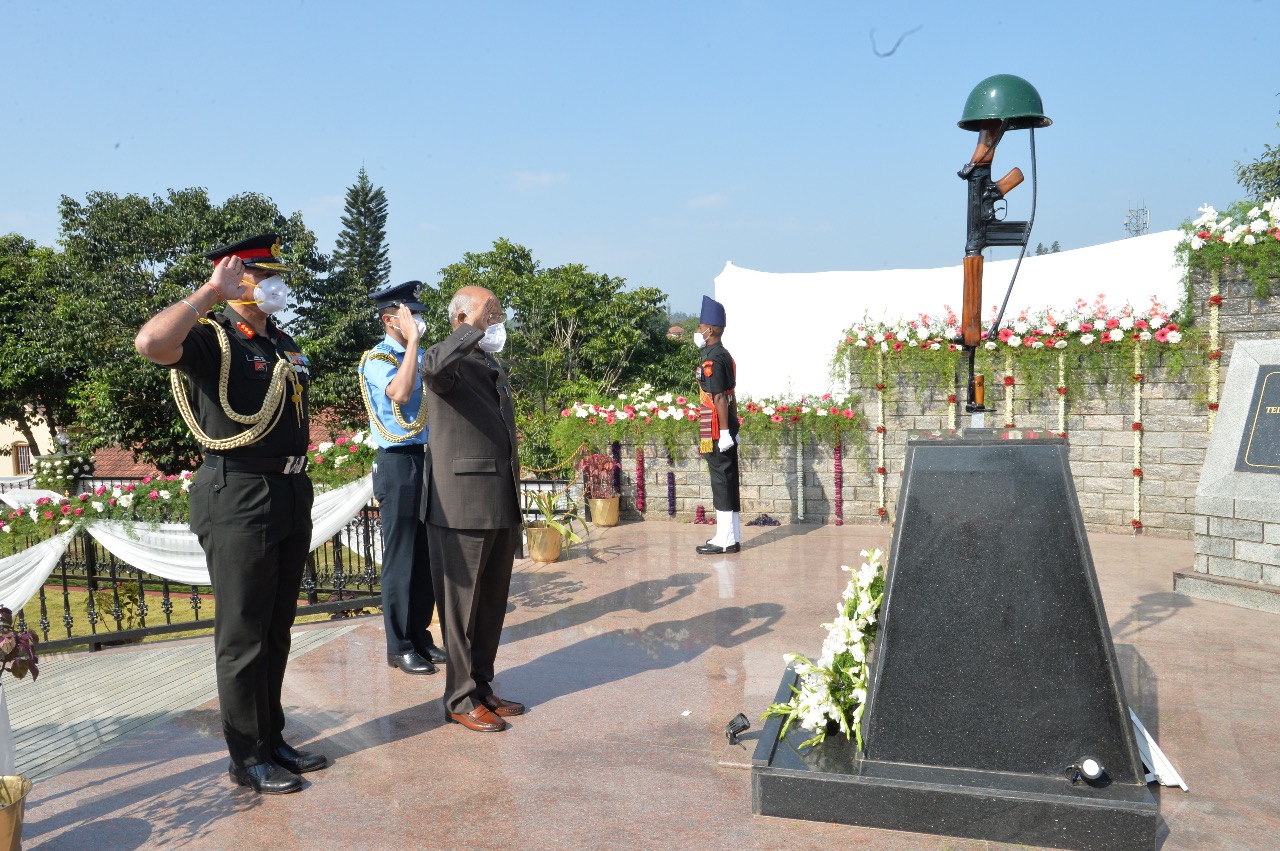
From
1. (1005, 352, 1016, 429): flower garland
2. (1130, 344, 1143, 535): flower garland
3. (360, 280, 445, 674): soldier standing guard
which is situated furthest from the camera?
(1005, 352, 1016, 429): flower garland

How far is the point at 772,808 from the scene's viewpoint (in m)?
3.04

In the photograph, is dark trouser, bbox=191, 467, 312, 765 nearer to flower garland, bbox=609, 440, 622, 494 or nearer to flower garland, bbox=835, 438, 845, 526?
flower garland, bbox=609, 440, 622, 494

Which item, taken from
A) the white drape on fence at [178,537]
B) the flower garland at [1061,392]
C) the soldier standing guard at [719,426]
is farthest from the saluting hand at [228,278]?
the flower garland at [1061,392]

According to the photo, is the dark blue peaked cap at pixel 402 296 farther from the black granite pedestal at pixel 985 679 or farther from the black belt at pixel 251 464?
the black granite pedestal at pixel 985 679

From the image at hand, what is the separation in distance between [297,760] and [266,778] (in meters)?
0.19

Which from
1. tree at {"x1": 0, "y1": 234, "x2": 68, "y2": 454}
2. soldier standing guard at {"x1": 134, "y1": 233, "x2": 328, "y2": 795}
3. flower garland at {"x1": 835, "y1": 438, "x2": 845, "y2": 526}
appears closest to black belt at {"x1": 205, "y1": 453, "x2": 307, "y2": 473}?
soldier standing guard at {"x1": 134, "y1": 233, "x2": 328, "y2": 795}

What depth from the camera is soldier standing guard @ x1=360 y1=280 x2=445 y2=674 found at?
467 cm

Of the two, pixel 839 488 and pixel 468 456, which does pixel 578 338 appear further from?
pixel 468 456

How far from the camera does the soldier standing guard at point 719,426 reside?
788 cm

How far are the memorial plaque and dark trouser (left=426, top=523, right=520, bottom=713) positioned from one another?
514 centimetres

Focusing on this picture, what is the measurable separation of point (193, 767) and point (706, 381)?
17.2ft

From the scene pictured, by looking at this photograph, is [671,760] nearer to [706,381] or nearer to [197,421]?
[197,421]

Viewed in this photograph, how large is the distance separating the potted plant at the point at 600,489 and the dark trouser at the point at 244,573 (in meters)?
6.12

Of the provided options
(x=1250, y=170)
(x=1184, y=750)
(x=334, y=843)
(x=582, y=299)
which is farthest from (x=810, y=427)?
(x=1250, y=170)
